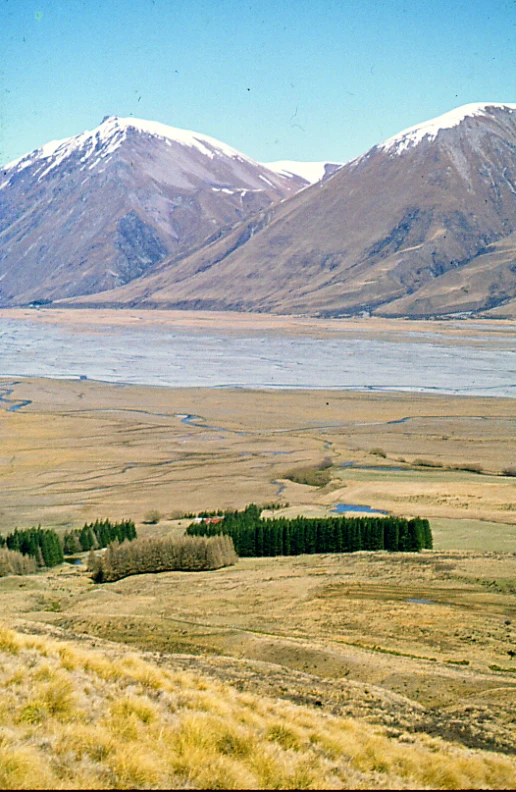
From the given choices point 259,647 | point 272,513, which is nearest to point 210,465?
point 272,513

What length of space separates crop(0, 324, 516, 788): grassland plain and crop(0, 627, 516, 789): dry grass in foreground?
0.09 feet

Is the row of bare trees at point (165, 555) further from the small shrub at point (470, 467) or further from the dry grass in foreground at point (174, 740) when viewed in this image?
the small shrub at point (470, 467)

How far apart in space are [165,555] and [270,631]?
7.91m

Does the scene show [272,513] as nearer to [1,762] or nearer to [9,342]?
[1,762]

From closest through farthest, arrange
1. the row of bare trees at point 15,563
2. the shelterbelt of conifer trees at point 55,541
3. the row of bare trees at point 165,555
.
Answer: the row of bare trees at point 15,563 < the row of bare trees at point 165,555 < the shelterbelt of conifer trees at point 55,541

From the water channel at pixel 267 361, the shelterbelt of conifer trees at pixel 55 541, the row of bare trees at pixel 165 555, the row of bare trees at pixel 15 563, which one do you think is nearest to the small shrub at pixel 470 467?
the shelterbelt of conifer trees at pixel 55 541

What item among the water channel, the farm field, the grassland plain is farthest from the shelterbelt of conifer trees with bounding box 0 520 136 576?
the water channel

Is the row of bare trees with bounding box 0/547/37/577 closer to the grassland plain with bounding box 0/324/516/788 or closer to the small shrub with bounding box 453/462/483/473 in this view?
the grassland plain with bounding box 0/324/516/788

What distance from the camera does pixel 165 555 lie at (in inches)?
1053

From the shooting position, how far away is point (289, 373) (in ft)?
266

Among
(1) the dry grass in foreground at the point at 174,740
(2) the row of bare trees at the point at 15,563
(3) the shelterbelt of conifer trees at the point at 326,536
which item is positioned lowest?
(3) the shelterbelt of conifer trees at the point at 326,536

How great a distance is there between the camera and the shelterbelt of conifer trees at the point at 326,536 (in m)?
28.6

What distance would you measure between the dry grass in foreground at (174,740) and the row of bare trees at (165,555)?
1341 cm

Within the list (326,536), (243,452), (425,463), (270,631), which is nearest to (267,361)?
(243,452)
